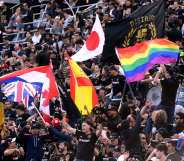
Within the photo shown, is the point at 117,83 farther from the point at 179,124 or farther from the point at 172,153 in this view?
the point at 172,153

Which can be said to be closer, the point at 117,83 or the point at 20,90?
the point at 20,90

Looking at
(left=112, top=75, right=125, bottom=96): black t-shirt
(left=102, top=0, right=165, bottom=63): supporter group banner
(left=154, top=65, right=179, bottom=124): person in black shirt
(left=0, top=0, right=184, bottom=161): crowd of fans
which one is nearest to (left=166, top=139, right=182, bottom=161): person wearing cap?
(left=0, top=0, right=184, bottom=161): crowd of fans

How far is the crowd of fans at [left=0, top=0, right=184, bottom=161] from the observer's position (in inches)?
545

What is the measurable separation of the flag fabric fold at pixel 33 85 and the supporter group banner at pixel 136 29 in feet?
5.39

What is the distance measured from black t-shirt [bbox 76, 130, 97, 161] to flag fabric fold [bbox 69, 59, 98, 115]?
138 cm

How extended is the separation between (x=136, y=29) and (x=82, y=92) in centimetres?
216

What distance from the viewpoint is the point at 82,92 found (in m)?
16.4

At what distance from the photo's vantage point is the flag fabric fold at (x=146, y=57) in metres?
15.2

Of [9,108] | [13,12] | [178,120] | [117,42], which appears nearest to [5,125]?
[9,108]

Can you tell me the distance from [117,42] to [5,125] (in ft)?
10.3

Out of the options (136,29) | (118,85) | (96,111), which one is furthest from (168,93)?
(136,29)

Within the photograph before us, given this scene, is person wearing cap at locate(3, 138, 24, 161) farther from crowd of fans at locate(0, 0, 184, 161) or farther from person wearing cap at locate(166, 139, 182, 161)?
person wearing cap at locate(166, 139, 182, 161)

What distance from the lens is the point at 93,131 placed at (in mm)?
14883

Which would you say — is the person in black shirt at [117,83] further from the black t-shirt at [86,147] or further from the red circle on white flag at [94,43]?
the black t-shirt at [86,147]
